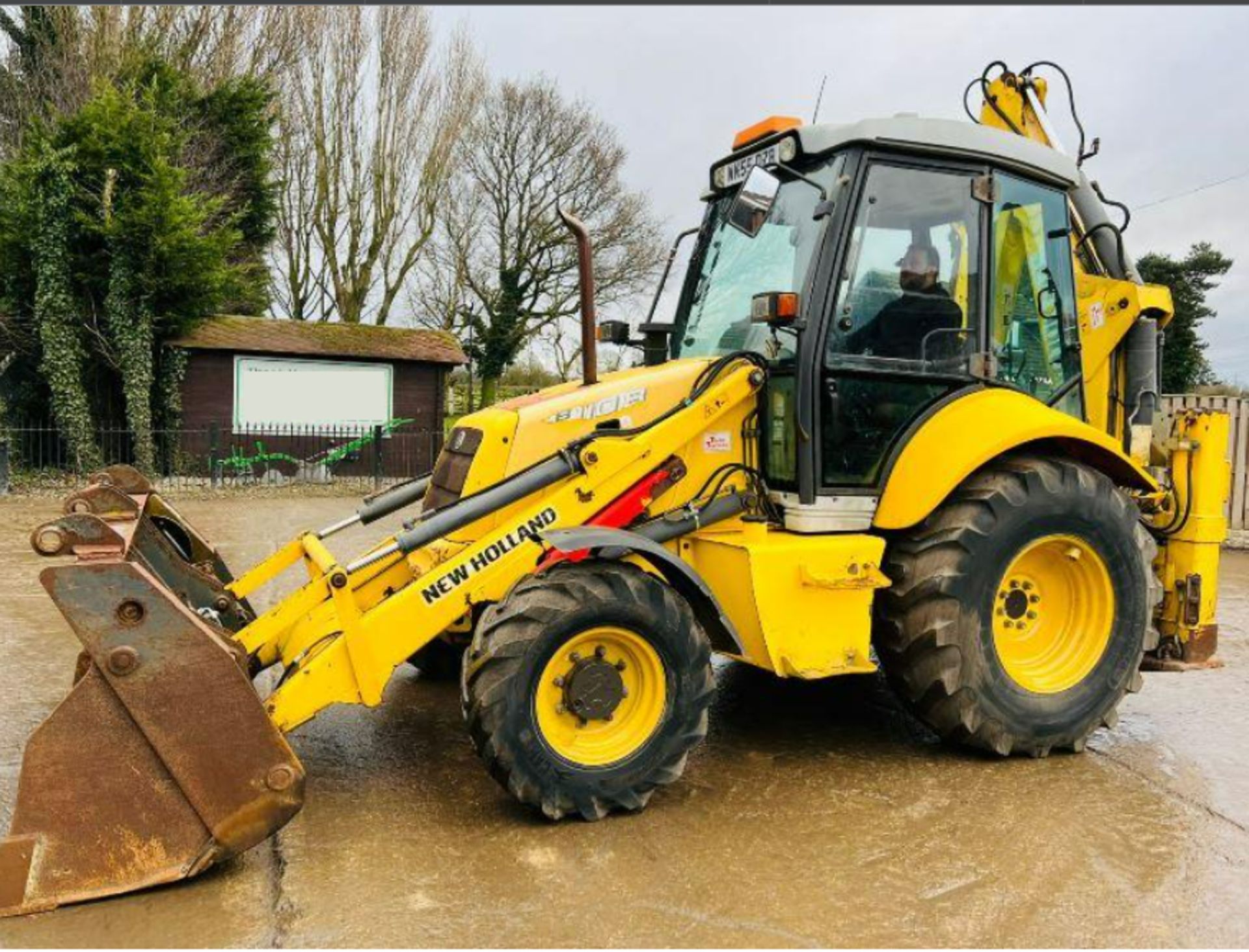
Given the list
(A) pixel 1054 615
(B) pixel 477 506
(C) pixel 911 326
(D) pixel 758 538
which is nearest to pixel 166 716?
(B) pixel 477 506

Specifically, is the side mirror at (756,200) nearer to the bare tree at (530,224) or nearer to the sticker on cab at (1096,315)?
the sticker on cab at (1096,315)

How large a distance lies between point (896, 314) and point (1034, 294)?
885 millimetres

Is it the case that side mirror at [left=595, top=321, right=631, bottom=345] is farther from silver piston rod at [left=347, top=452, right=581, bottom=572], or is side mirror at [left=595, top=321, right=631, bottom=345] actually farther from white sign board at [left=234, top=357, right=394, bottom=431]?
white sign board at [left=234, top=357, right=394, bottom=431]

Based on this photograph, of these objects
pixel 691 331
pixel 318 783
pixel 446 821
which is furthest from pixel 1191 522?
pixel 318 783

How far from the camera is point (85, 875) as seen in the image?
3.14m

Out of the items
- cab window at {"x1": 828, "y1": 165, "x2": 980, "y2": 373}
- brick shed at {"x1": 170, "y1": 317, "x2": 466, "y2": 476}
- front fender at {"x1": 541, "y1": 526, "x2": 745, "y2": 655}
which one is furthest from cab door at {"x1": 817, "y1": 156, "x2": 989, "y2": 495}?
brick shed at {"x1": 170, "y1": 317, "x2": 466, "y2": 476}

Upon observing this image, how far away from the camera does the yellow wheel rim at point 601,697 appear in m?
3.77

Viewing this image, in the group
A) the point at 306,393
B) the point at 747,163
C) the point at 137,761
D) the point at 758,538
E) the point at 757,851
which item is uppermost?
the point at 747,163

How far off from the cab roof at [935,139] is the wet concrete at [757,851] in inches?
106

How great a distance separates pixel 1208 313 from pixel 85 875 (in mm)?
26645

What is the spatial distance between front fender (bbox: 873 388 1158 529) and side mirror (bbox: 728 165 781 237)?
1.18m

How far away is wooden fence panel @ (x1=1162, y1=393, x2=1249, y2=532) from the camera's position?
42.9ft

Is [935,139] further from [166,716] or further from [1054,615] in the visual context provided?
[166,716]

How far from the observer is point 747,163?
16.2 feet
